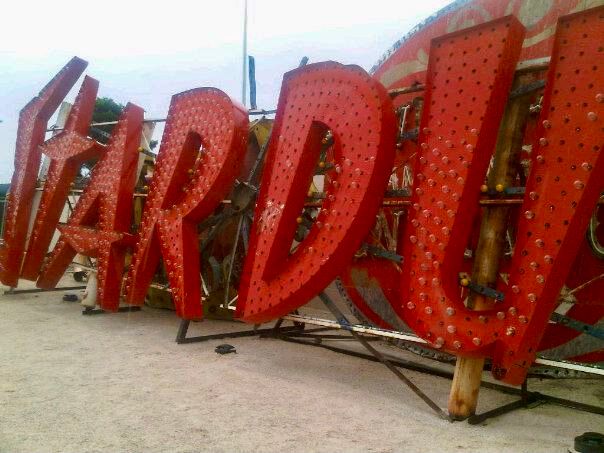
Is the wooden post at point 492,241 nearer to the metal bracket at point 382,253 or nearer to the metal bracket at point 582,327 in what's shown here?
the metal bracket at point 582,327

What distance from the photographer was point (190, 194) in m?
6.76

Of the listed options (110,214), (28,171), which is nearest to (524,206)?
(110,214)

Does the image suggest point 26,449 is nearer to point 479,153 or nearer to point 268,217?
point 268,217

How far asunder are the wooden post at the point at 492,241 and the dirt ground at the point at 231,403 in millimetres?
218

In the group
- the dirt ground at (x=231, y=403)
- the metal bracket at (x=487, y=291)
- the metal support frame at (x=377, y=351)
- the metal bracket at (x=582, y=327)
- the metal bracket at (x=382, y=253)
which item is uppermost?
the metal bracket at (x=382, y=253)

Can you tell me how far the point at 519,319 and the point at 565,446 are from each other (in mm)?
941

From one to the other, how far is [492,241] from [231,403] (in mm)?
2536

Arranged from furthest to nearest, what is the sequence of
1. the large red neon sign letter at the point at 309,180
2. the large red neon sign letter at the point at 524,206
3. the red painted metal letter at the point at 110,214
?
the red painted metal letter at the point at 110,214 → the large red neon sign letter at the point at 309,180 → the large red neon sign letter at the point at 524,206

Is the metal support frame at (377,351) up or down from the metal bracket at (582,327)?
down

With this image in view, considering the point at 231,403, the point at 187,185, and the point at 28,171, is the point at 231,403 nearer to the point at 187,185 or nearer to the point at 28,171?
the point at 187,185

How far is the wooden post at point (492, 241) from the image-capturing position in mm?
4258

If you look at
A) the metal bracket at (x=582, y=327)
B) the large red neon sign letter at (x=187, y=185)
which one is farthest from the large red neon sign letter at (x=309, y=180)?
the metal bracket at (x=582, y=327)

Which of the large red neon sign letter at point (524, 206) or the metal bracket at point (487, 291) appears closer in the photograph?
the large red neon sign letter at point (524, 206)

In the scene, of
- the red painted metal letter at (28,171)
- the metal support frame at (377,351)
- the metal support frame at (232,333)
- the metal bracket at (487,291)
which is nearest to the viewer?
the metal bracket at (487,291)
